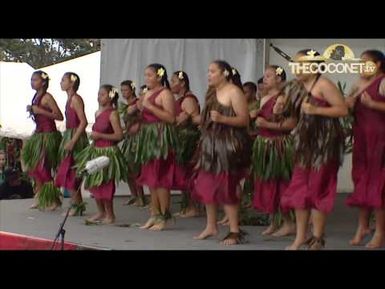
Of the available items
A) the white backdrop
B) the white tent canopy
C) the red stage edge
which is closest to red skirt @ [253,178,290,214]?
the red stage edge

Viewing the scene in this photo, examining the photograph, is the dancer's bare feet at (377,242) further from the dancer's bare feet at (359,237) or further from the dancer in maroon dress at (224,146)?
the dancer in maroon dress at (224,146)

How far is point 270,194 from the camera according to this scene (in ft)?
19.3

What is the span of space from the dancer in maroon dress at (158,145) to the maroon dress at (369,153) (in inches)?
62.0

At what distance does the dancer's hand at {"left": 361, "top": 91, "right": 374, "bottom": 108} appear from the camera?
498cm

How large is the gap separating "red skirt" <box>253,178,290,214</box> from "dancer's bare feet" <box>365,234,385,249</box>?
866 millimetres

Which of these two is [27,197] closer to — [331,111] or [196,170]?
[196,170]

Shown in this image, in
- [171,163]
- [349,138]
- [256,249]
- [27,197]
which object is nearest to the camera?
[256,249]

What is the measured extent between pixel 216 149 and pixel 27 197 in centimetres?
423

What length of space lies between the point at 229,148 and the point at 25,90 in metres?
6.27

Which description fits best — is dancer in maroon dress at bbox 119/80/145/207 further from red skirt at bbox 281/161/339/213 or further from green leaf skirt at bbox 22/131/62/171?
red skirt at bbox 281/161/339/213

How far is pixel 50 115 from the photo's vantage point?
280 inches

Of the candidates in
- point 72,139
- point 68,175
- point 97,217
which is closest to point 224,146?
point 97,217

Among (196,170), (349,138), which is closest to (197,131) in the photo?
(196,170)

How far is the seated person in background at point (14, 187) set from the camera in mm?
8797
